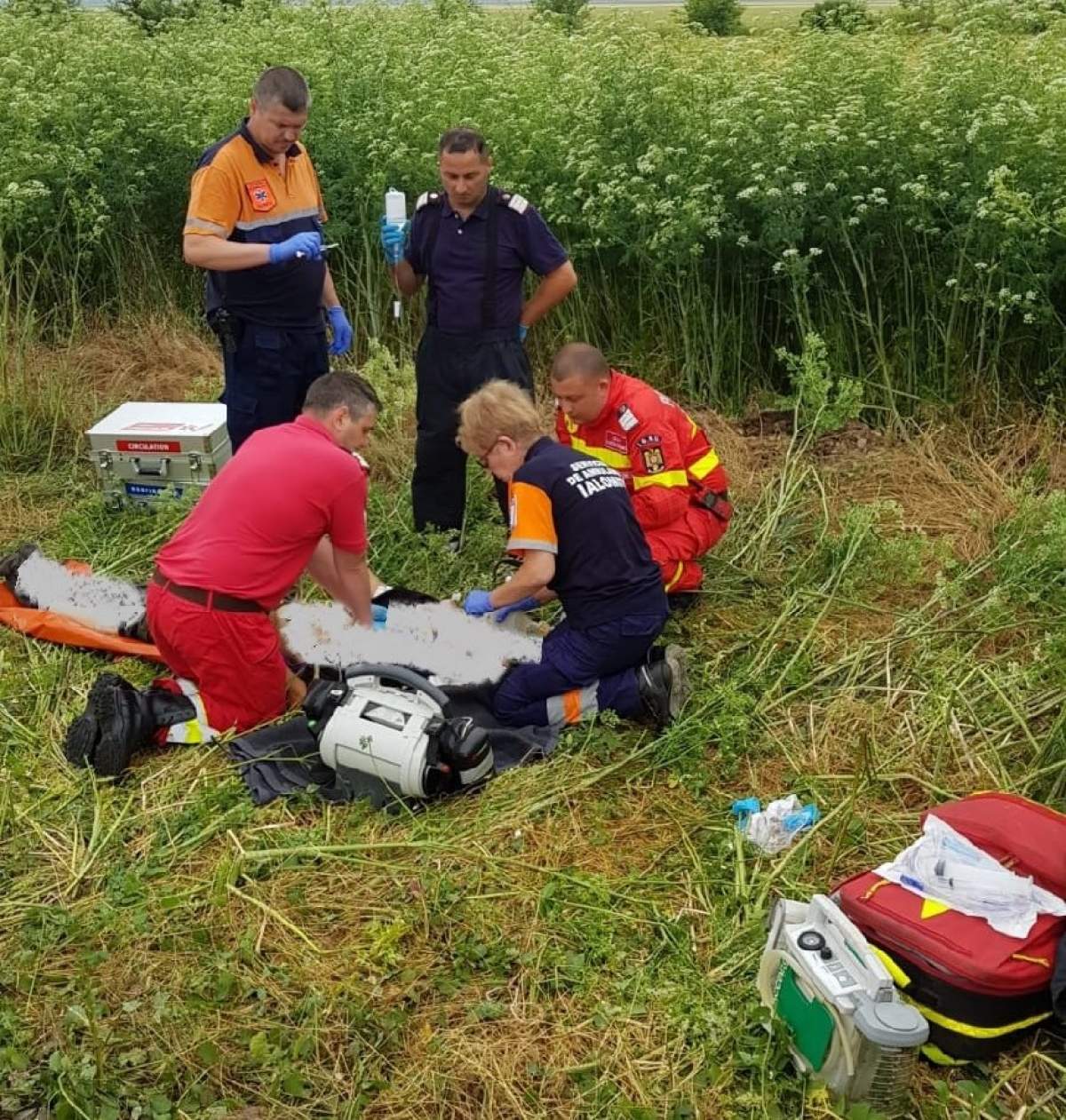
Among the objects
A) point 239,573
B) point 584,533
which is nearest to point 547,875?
point 584,533

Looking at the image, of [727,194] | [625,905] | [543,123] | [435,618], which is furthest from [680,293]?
[625,905]

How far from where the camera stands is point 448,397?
5.08m

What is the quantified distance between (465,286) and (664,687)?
2.06 metres

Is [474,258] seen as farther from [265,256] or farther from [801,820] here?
[801,820]

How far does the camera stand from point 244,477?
3846 millimetres

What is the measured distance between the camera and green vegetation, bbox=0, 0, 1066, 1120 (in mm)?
2803

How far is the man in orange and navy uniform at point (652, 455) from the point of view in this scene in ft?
14.6

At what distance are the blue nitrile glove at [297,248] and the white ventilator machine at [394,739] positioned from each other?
2.00m

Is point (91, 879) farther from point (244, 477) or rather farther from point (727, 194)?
point (727, 194)

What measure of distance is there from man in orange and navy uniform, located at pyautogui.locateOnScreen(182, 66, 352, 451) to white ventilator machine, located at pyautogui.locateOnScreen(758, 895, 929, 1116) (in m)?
3.40

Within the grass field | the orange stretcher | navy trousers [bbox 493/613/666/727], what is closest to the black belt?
the grass field

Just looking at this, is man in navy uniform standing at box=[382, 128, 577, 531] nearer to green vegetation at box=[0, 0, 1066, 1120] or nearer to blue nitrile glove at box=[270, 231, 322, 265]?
blue nitrile glove at box=[270, 231, 322, 265]

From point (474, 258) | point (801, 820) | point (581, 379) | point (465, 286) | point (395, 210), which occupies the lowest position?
point (801, 820)

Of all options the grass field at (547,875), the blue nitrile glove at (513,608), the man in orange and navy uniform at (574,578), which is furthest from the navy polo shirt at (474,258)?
the blue nitrile glove at (513,608)
